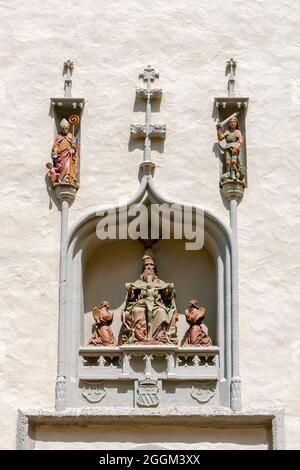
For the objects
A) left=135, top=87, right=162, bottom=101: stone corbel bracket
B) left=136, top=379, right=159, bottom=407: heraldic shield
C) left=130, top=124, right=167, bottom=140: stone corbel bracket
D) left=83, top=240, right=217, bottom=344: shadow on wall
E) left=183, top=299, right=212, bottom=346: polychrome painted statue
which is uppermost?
left=135, top=87, right=162, bottom=101: stone corbel bracket

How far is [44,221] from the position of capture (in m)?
13.4

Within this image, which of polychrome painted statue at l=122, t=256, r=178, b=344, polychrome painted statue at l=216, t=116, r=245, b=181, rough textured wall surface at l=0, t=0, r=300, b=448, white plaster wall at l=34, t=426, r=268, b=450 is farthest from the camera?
polychrome painted statue at l=216, t=116, r=245, b=181

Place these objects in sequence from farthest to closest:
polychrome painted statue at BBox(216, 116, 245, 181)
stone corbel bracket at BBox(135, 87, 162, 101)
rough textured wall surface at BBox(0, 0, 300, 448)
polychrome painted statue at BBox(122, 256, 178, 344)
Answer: stone corbel bracket at BBox(135, 87, 162, 101)
polychrome painted statue at BBox(216, 116, 245, 181)
polychrome painted statue at BBox(122, 256, 178, 344)
rough textured wall surface at BBox(0, 0, 300, 448)

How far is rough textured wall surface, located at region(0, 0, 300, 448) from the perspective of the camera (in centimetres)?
1281

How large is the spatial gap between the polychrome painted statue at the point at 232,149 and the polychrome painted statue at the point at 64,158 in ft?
5.23

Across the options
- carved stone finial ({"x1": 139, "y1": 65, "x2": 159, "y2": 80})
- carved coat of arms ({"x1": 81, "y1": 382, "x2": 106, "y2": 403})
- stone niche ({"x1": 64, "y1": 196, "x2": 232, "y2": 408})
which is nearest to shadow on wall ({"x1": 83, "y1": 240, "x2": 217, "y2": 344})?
stone niche ({"x1": 64, "y1": 196, "x2": 232, "y2": 408})

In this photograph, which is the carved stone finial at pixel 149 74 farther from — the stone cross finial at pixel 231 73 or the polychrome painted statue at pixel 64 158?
the polychrome painted statue at pixel 64 158

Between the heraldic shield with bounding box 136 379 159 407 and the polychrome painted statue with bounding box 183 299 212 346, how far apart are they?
656 mm

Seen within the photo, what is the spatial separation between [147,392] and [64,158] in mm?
2723

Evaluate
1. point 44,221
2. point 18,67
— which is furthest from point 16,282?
point 18,67

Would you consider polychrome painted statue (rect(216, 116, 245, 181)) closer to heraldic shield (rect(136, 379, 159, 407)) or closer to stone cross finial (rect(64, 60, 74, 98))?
stone cross finial (rect(64, 60, 74, 98))

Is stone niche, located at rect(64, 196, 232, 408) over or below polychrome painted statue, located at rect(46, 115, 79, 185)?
below

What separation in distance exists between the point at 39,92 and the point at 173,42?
64.2 inches
